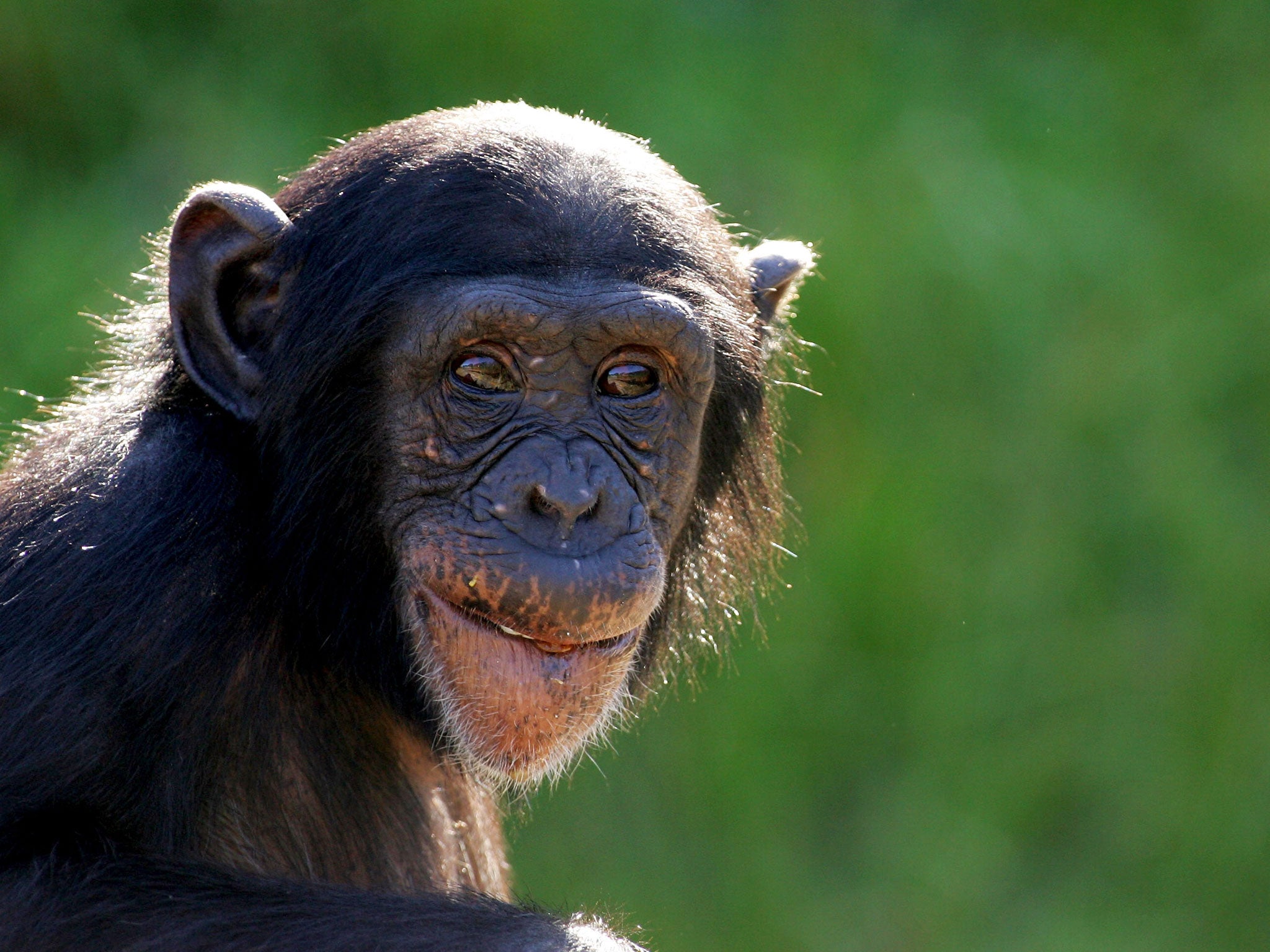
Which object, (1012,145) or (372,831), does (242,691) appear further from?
(1012,145)

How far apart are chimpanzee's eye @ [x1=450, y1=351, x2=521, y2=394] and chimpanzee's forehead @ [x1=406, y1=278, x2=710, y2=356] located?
2.6 inches

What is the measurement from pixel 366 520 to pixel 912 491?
563cm

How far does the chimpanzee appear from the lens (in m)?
3.46

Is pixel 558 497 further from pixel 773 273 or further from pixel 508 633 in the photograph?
pixel 773 273

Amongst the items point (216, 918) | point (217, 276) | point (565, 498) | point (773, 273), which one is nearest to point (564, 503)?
point (565, 498)

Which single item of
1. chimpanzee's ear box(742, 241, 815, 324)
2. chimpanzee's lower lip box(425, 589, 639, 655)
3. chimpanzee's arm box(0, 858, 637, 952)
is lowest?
chimpanzee's arm box(0, 858, 637, 952)

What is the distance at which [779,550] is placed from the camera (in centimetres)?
512

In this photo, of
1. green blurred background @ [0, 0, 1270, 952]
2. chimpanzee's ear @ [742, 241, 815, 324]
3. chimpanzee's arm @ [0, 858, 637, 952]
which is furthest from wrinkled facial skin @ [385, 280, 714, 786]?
green blurred background @ [0, 0, 1270, 952]

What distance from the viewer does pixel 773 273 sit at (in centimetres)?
491

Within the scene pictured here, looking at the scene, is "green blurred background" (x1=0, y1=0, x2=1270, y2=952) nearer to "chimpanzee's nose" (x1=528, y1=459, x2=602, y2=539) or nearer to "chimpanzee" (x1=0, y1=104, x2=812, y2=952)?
"chimpanzee" (x1=0, y1=104, x2=812, y2=952)

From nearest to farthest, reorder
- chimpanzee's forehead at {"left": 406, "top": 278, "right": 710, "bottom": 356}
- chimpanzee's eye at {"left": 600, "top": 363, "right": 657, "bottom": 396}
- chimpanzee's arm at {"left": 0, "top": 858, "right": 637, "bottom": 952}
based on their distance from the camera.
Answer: chimpanzee's arm at {"left": 0, "top": 858, "right": 637, "bottom": 952}
chimpanzee's forehead at {"left": 406, "top": 278, "right": 710, "bottom": 356}
chimpanzee's eye at {"left": 600, "top": 363, "right": 657, "bottom": 396}

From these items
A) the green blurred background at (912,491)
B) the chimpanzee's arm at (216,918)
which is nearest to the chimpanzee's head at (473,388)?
the chimpanzee's arm at (216,918)

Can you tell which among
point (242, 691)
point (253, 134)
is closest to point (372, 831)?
point (242, 691)

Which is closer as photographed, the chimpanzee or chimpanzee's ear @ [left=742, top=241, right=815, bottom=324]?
the chimpanzee
